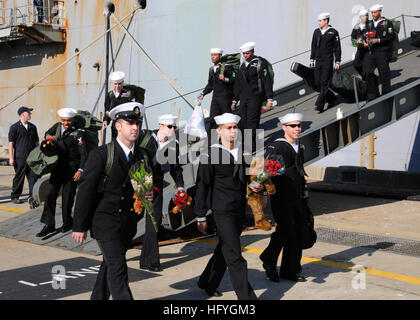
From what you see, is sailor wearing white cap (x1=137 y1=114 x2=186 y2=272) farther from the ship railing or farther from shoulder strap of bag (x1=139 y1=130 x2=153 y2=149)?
the ship railing

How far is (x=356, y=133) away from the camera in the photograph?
10359mm

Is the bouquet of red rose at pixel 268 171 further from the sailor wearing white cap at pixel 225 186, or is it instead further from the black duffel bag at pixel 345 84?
the black duffel bag at pixel 345 84

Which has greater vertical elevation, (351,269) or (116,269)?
(116,269)

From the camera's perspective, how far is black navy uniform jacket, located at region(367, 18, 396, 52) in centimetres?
1018

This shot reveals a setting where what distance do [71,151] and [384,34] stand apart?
19.2 feet

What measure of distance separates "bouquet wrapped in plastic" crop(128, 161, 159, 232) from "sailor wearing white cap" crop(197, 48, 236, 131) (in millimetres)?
5872

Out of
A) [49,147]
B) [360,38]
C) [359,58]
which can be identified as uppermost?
[360,38]

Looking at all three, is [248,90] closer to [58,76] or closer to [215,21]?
[215,21]

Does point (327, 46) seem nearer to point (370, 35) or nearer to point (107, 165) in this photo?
point (370, 35)

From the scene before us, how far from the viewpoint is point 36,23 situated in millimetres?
20828

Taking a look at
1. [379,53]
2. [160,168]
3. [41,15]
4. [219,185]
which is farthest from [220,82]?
[41,15]

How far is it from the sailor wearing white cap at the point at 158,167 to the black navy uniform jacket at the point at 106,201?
213cm

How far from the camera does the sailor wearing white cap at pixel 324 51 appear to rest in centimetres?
1025

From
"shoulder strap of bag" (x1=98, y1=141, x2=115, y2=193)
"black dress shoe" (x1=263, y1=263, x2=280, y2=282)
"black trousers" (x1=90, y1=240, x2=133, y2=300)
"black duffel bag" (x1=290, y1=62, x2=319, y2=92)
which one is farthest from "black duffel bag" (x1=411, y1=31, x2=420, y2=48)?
"black trousers" (x1=90, y1=240, x2=133, y2=300)
